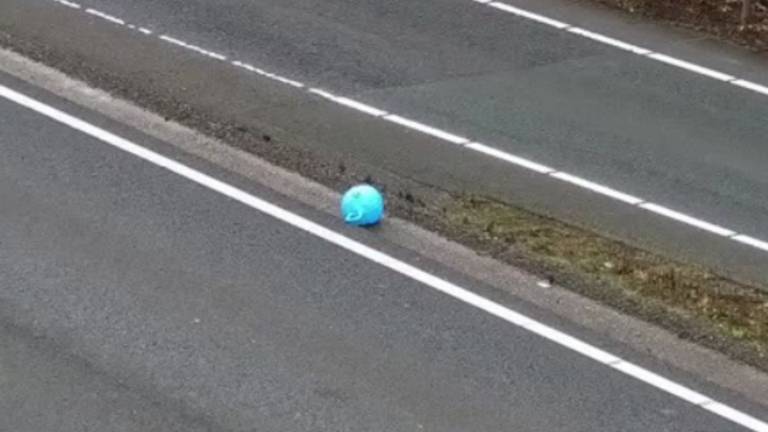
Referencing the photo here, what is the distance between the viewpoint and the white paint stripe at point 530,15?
15.3 meters

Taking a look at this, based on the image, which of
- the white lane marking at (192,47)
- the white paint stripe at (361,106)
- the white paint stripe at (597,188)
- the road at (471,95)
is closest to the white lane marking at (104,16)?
the road at (471,95)

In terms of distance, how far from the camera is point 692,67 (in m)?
14.3

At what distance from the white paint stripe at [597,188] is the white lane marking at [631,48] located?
10.3 feet

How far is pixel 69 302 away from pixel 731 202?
16.2 feet

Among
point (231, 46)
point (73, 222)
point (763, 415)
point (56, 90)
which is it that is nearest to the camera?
point (763, 415)

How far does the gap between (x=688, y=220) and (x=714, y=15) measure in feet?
18.3

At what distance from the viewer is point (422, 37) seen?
48.2 feet

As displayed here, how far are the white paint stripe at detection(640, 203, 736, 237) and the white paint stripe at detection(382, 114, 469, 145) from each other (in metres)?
1.69

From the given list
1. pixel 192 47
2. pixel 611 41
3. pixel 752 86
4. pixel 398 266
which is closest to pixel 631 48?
pixel 611 41

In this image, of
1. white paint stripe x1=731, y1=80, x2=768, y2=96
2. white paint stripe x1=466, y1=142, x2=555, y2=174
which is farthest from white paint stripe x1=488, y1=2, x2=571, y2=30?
white paint stripe x1=466, y1=142, x2=555, y2=174

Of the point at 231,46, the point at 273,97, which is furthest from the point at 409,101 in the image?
the point at 231,46

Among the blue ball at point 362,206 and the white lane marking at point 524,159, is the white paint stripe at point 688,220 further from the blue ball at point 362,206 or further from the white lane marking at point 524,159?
the blue ball at point 362,206

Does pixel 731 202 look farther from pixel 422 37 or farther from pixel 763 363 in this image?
pixel 422 37

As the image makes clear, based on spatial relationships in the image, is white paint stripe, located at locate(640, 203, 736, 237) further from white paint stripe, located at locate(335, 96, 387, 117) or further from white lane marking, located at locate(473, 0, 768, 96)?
white lane marking, located at locate(473, 0, 768, 96)
